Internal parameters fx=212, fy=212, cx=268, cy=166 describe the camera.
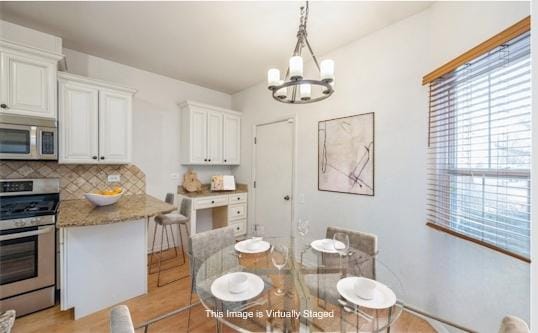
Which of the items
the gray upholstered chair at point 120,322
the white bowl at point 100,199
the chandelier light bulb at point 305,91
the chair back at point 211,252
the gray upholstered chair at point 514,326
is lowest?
the chair back at point 211,252

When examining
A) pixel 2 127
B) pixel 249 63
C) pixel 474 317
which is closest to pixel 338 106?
pixel 249 63

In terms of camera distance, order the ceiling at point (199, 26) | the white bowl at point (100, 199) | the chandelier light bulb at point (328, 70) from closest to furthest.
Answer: the chandelier light bulb at point (328, 70)
the ceiling at point (199, 26)
the white bowl at point (100, 199)

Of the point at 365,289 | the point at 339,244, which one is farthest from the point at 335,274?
the point at 365,289

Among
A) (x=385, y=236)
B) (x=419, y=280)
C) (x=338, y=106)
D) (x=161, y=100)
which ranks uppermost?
(x=161, y=100)

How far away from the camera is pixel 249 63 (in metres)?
2.87

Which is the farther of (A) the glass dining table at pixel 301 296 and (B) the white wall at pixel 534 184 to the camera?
(A) the glass dining table at pixel 301 296

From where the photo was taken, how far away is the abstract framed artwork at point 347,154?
2211mm

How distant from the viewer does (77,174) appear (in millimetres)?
2566

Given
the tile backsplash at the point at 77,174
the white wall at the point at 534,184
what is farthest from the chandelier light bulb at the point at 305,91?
the tile backsplash at the point at 77,174

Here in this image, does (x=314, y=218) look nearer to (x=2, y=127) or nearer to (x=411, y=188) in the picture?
(x=411, y=188)

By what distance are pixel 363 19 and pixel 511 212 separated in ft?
6.15

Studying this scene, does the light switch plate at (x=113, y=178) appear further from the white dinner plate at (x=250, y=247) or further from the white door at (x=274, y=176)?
the white dinner plate at (x=250, y=247)

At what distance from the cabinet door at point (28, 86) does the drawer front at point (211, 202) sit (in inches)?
71.4

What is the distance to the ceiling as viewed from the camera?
183 cm
